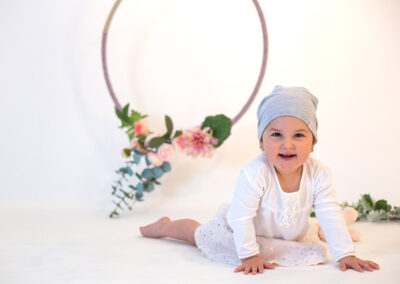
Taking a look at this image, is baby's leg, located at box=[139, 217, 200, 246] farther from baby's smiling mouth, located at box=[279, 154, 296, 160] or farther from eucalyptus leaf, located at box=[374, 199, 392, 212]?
eucalyptus leaf, located at box=[374, 199, 392, 212]

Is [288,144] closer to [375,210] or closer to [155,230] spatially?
[155,230]

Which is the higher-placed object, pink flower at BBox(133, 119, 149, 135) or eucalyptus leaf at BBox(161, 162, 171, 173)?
pink flower at BBox(133, 119, 149, 135)

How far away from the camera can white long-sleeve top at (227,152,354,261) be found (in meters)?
1.89

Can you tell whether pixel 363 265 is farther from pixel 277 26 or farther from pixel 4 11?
pixel 4 11

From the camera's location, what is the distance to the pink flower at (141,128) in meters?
2.91

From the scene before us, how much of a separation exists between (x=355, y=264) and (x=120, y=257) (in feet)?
2.88

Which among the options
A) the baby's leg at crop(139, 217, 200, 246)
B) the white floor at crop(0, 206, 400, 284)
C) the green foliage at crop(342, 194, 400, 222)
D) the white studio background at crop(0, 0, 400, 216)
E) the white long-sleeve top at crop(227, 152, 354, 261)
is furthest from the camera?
the white studio background at crop(0, 0, 400, 216)

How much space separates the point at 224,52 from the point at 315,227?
1355mm

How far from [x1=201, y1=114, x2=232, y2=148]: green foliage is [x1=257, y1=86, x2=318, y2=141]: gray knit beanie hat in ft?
3.28

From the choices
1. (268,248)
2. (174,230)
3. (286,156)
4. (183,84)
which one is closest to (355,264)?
(268,248)

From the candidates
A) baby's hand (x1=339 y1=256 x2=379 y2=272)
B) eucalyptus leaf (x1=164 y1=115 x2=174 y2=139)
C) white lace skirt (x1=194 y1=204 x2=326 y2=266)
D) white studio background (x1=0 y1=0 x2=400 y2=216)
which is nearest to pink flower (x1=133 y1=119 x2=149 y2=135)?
eucalyptus leaf (x1=164 y1=115 x2=174 y2=139)

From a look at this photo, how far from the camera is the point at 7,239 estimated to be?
93.3 inches

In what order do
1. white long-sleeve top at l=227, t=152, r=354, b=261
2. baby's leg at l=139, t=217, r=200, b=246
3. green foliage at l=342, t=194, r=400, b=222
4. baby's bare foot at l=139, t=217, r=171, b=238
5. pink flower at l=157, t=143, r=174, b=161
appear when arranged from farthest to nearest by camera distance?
pink flower at l=157, t=143, r=174, b=161 → green foliage at l=342, t=194, r=400, b=222 → baby's bare foot at l=139, t=217, r=171, b=238 → baby's leg at l=139, t=217, r=200, b=246 → white long-sleeve top at l=227, t=152, r=354, b=261

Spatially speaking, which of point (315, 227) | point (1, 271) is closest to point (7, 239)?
point (1, 271)
